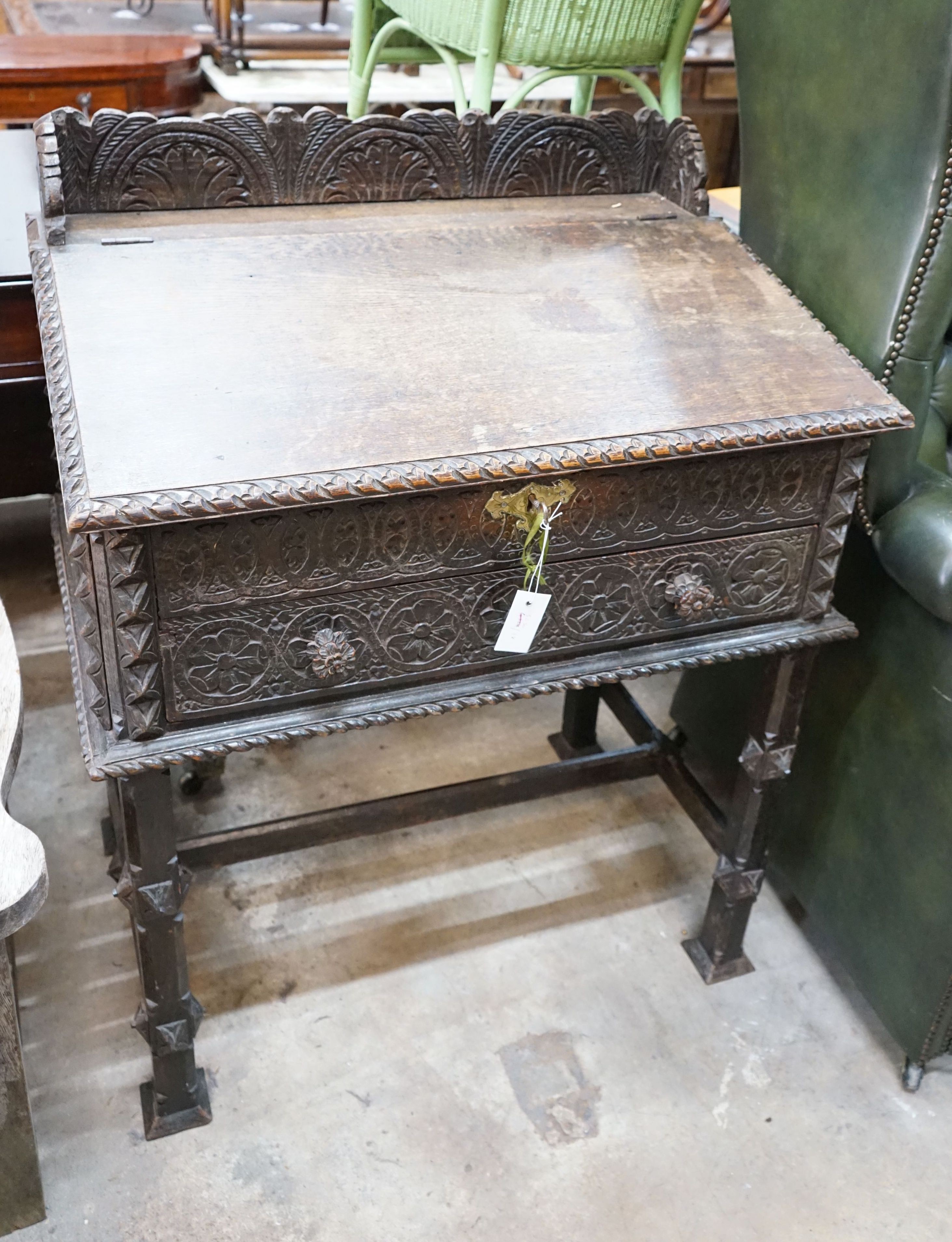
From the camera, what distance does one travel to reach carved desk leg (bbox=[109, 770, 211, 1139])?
4.36 ft

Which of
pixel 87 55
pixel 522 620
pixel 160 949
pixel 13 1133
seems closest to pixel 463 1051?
pixel 160 949

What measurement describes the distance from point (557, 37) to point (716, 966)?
157cm

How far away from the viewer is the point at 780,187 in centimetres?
163

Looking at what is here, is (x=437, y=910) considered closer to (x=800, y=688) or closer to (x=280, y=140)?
(x=800, y=688)

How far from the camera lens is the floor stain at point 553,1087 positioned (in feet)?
5.42

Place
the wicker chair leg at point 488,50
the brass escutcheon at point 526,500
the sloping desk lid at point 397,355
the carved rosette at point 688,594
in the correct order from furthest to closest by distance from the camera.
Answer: the wicker chair leg at point 488,50 < the carved rosette at point 688,594 < the brass escutcheon at point 526,500 < the sloping desk lid at point 397,355

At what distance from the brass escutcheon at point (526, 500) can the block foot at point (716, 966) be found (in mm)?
1001

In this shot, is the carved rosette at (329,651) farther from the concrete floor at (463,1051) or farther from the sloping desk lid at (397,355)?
the concrete floor at (463,1051)

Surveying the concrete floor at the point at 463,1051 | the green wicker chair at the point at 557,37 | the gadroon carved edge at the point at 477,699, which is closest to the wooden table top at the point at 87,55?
the green wicker chair at the point at 557,37

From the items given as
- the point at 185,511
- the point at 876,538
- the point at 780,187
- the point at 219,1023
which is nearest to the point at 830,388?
the point at 876,538

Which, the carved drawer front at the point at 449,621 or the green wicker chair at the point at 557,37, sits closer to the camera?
the carved drawer front at the point at 449,621

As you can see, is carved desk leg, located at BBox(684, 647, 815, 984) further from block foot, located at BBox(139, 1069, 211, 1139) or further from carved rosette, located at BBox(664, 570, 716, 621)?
block foot, located at BBox(139, 1069, 211, 1139)

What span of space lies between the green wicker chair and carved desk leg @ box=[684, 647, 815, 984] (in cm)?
93

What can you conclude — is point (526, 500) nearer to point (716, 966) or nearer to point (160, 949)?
point (160, 949)
